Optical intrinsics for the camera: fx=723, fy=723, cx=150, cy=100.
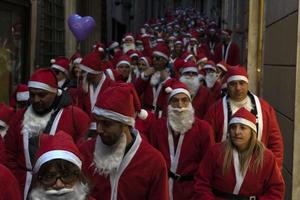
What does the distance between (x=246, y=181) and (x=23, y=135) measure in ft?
6.47

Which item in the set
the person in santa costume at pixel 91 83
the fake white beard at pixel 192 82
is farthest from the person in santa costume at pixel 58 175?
the fake white beard at pixel 192 82

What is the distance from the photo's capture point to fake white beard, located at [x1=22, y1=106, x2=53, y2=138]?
241 inches

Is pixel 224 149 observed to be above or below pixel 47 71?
below

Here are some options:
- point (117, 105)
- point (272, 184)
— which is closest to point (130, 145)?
point (117, 105)

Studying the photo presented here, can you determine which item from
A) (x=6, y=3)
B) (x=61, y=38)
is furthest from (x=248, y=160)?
(x=61, y=38)

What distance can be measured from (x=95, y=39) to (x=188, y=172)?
19.4 meters

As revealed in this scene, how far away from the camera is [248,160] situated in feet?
18.6

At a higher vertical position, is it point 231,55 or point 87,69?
point 231,55

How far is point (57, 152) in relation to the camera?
12.6ft

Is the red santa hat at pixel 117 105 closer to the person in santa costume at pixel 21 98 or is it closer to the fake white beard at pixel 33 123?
the fake white beard at pixel 33 123

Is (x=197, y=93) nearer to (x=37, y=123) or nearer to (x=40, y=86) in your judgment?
(x=40, y=86)

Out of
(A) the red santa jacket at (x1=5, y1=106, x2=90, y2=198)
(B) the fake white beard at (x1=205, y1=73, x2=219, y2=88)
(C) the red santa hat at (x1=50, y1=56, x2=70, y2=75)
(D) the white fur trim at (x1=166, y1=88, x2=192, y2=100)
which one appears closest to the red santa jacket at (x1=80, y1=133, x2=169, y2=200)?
(A) the red santa jacket at (x1=5, y1=106, x2=90, y2=198)

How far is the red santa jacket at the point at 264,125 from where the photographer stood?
711 cm

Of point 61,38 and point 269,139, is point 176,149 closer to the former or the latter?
point 269,139
